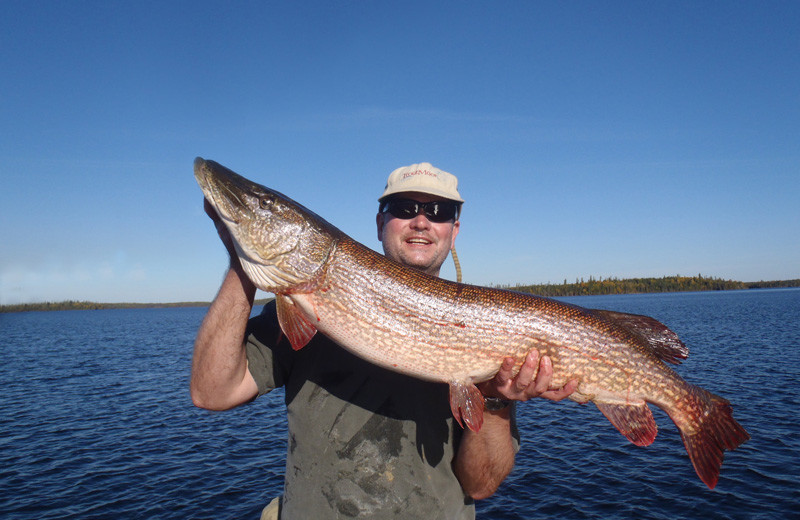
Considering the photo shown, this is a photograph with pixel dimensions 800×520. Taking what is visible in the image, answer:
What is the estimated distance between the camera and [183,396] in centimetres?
1513

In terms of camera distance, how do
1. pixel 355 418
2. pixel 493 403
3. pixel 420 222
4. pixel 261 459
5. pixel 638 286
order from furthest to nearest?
pixel 638 286 < pixel 261 459 < pixel 420 222 < pixel 493 403 < pixel 355 418

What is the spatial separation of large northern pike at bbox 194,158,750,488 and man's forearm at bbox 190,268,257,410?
0.14m

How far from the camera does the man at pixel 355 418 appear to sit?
252 cm

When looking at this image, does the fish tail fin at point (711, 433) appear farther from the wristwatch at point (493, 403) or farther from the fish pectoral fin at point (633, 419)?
the wristwatch at point (493, 403)

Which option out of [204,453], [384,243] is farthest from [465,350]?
[204,453]

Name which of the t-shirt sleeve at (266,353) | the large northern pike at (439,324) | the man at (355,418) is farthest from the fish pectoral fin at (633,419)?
the t-shirt sleeve at (266,353)

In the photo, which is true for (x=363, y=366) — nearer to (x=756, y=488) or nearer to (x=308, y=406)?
(x=308, y=406)

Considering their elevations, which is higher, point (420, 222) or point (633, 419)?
point (420, 222)

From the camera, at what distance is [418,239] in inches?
140

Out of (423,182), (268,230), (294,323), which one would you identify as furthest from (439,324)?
(423,182)

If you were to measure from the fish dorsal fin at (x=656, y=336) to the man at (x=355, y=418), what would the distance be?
64cm

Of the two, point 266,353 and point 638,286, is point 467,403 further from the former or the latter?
point 638,286

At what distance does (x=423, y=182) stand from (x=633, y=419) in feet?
7.20

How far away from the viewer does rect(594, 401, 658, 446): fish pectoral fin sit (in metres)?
2.82
